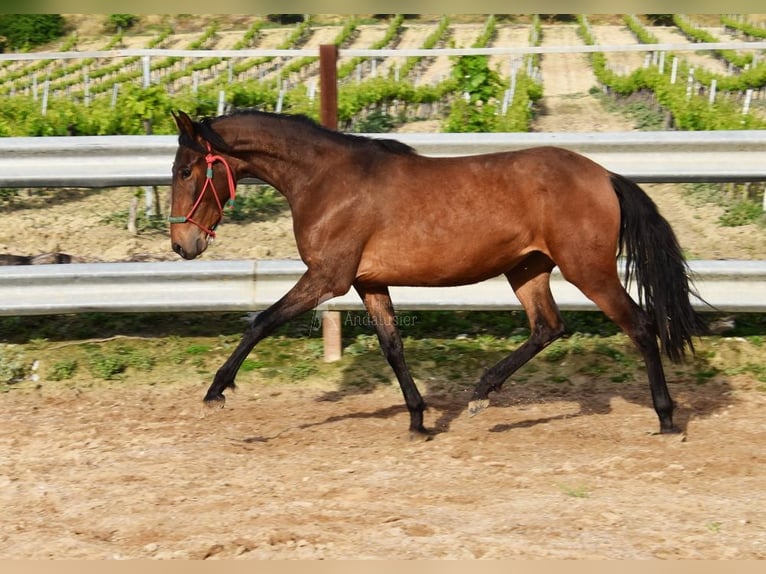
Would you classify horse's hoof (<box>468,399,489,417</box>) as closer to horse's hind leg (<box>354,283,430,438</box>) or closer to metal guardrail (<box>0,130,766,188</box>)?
horse's hind leg (<box>354,283,430,438</box>)

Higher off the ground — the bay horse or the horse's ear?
the horse's ear

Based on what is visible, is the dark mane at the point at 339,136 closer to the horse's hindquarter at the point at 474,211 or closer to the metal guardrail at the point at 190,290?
the horse's hindquarter at the point at 474,211

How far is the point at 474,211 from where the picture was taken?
18.6 ft

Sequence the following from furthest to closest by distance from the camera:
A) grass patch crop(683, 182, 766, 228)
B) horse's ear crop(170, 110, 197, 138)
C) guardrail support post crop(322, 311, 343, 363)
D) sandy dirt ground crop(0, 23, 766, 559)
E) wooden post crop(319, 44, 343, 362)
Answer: grass patch crop(683, 182, 766, 228) → guardrail support post crop(322, 311, 343, 363) → wooden post crop(319, 44, 343, 362) → horse's ear crop(170, 110, 197, 138) → sandy dirt ground crop(0, 23, 766, 559)

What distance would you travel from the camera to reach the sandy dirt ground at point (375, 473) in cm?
424

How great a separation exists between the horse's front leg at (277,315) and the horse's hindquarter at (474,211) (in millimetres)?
231

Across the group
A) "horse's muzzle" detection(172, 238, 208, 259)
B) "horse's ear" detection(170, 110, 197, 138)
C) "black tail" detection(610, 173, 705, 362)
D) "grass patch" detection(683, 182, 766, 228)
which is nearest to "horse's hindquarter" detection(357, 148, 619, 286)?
"black tail" detection(610, 173, 705, 362)

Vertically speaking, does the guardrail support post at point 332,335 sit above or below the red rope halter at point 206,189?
below

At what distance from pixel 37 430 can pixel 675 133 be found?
435 cm

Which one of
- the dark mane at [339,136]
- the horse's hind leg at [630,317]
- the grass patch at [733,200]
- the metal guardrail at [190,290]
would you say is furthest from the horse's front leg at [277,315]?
the grass patch at [733,200]

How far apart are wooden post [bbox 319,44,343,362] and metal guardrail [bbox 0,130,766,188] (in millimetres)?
513

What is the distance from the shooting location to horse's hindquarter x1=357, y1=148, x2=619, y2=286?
18.4 feet

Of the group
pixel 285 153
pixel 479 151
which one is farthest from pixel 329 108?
pixel 285 153

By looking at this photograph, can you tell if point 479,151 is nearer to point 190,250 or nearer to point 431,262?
point 431,262
